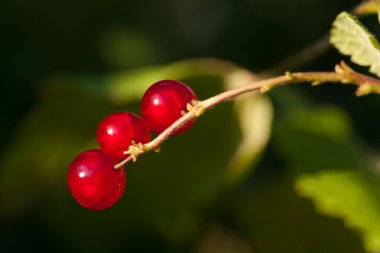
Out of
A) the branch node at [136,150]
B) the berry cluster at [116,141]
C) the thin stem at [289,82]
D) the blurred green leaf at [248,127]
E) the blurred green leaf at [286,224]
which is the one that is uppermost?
the blurred green leaf at [248,127]

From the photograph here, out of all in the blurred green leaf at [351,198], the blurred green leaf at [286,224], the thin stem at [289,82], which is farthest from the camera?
the blurred green leaf at [286,224]

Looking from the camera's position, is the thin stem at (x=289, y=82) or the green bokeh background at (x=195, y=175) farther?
the green bokeh background at (x=195, y=175)

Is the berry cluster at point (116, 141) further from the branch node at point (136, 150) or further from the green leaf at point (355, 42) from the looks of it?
the green leaf at point (355, 42)

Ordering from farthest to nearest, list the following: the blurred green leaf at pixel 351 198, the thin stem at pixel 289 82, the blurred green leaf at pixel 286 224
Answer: the blurred green leaf at pixel 286 224 < the blurred green leaf at pixel 351 198 < the thin stem at pixel 289 82

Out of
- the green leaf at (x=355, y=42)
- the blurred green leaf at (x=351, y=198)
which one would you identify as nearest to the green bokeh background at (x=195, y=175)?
the blurred green leaf at (x=351, y=198)

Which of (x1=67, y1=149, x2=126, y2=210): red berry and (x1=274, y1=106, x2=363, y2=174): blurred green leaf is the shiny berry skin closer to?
(x1=67, y1=149, x2=126, y2=210): red berry

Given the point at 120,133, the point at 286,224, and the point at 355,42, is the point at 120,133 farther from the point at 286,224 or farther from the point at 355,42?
the point at 286,224

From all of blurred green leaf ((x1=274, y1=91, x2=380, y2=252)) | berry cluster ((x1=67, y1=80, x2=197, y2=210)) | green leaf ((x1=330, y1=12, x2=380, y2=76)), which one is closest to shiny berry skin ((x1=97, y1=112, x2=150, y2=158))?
berry cluster ((x1=67, y1=80, x2=197, y2=210))
